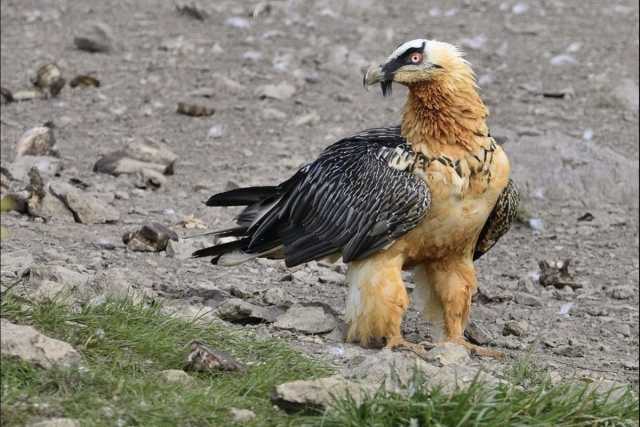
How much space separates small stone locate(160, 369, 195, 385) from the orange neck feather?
7.18ft

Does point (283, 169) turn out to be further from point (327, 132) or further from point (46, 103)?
point (46, 103)

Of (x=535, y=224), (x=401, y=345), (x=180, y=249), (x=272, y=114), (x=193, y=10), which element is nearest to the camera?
(x=401, y=345)

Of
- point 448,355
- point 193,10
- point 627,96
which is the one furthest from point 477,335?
point 193,10

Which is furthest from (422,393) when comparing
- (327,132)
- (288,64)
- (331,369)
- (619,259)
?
(288,64)

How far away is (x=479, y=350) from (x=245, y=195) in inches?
70.0

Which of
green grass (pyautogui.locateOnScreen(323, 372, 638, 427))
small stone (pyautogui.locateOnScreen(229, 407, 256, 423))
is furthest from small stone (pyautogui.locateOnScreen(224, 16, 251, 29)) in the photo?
small stone (pyautogui.locateOnScreen(229, 407, 256, 423))

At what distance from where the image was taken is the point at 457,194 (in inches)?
276

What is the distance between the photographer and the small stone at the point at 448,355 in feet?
22.0

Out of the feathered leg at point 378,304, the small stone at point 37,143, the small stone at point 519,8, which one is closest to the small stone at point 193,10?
the small stone at point 519,8

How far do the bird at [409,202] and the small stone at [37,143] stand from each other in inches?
152

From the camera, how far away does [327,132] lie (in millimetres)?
12445

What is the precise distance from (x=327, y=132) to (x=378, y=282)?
540 cm

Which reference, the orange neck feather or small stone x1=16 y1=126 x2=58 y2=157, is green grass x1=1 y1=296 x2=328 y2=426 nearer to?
the orange neck feather

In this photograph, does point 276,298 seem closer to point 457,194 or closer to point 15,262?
point 457,194
